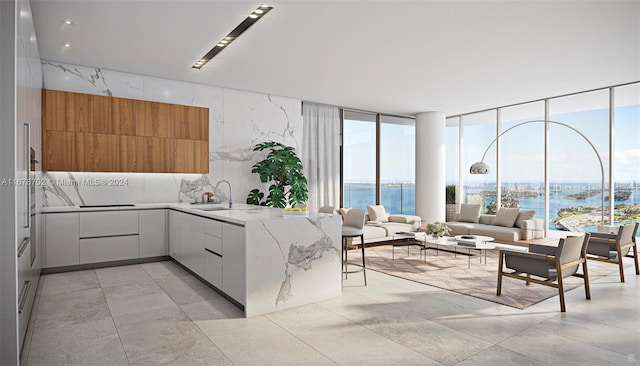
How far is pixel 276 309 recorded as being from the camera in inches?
134

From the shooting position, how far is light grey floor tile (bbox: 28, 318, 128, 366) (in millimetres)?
2465

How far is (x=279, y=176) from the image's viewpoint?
660cm

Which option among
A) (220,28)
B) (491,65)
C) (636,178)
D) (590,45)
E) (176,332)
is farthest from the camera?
(636,178)

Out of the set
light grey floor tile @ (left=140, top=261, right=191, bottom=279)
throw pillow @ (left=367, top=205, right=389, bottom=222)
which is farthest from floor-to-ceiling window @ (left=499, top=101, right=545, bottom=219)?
light grey floor tile @ (left=140, top=261, right=191, bottom=279)

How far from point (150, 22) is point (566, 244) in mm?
4646

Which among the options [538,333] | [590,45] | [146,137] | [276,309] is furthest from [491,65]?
[146,137]

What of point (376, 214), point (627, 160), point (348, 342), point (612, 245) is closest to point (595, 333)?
point (348, 342)

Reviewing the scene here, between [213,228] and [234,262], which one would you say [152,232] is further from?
[234,262]

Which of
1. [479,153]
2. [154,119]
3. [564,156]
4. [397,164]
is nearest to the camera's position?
[154,119]

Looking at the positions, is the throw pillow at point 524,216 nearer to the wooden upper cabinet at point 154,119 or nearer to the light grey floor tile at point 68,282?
the wooden upper cabinet at point 154,119

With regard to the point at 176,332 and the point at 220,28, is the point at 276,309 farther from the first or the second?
the point at 220,28

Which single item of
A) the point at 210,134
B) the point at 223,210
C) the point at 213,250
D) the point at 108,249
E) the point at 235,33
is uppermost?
the point at 235,33

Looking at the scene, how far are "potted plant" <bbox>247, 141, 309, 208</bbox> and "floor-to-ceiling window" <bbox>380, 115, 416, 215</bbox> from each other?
280 cm

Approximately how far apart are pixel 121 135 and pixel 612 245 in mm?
6511
